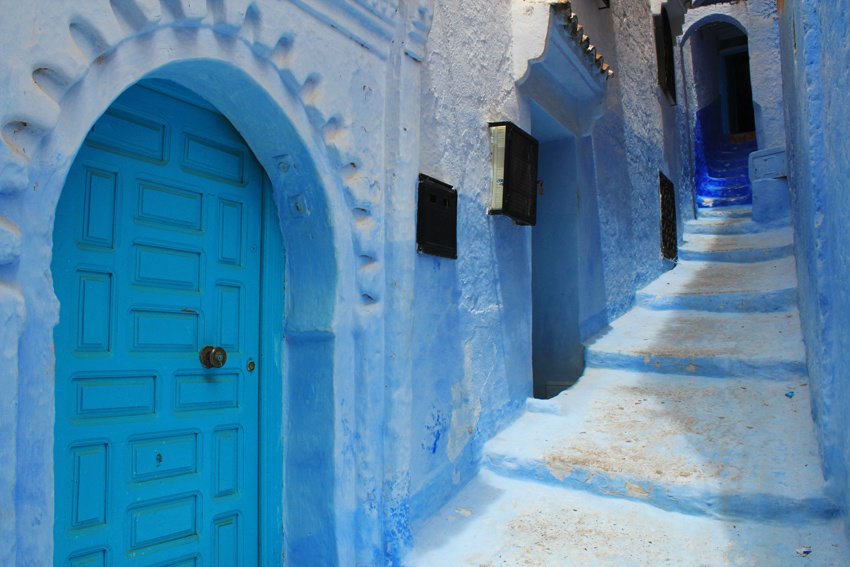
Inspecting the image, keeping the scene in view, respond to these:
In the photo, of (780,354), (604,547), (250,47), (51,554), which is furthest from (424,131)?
(780,354)

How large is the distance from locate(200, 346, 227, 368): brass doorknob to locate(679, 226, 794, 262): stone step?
634 centimetres

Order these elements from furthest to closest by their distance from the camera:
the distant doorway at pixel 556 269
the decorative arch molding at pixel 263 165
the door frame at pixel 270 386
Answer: the distant doorway at pixel 556 269
the door frame at pixel 270 386
the decorative arch molding at pixel 263 165

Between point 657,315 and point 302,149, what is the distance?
4.52 meters

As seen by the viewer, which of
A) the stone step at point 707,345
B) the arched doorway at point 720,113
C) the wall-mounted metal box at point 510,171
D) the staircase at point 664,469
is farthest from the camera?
the arched doorway at point 720,113

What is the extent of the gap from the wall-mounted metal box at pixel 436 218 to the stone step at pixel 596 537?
1244 mm

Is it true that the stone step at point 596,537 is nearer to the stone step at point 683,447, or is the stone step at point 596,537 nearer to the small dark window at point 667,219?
the stone step at point 683,447

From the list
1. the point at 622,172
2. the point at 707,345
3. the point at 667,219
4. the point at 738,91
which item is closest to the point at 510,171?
the point at 707,345

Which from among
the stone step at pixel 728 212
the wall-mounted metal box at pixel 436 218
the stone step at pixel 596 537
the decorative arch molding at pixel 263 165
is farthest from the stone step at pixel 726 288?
the decorative arch molding at pixel 263 165

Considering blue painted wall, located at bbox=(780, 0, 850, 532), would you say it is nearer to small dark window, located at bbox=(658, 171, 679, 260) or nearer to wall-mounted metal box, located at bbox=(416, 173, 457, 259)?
wall-mounted metal box, located at bbox=(416, 173, 457, 259)

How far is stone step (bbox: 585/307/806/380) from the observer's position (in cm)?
429

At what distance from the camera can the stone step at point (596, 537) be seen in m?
2.65

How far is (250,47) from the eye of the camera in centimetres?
209

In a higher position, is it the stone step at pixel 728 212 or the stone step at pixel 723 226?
the stone step at pixel 728 212

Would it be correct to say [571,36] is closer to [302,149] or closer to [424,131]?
[424,131]
